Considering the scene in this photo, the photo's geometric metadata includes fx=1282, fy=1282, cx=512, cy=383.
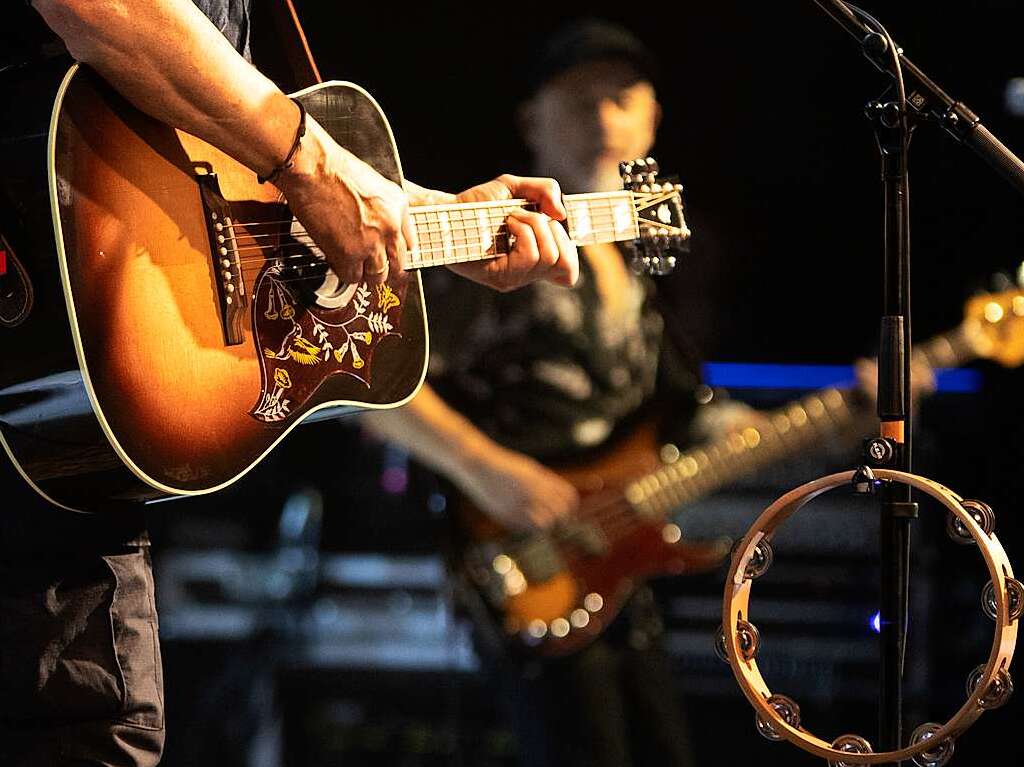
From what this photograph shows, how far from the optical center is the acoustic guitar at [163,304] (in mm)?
1434

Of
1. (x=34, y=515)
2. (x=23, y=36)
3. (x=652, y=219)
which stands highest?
(x=23, y=36)

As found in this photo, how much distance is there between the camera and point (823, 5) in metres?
1.63

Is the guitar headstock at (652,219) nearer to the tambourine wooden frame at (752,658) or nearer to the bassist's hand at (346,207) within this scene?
the bassist's hand at (346,207)

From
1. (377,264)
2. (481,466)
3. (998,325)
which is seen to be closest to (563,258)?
(377,264)

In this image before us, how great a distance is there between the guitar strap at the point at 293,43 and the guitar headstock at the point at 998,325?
2.31 m

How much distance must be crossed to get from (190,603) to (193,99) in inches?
102

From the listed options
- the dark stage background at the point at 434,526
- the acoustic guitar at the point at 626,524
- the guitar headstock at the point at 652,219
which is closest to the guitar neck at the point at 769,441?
the acoustic guitar at the point at 626,524

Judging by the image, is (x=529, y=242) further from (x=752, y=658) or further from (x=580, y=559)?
(x=580, y=559)

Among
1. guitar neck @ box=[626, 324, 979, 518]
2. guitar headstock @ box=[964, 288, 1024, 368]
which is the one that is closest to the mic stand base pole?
guitar neck @ box=[626, 324, 979, 518]

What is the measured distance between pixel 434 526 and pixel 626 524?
0.55m

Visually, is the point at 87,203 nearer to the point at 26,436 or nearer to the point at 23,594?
the point at 26,436

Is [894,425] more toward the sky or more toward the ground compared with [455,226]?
more toward the ground

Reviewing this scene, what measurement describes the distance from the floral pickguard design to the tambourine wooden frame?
589mm

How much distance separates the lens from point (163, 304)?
1.54 m
